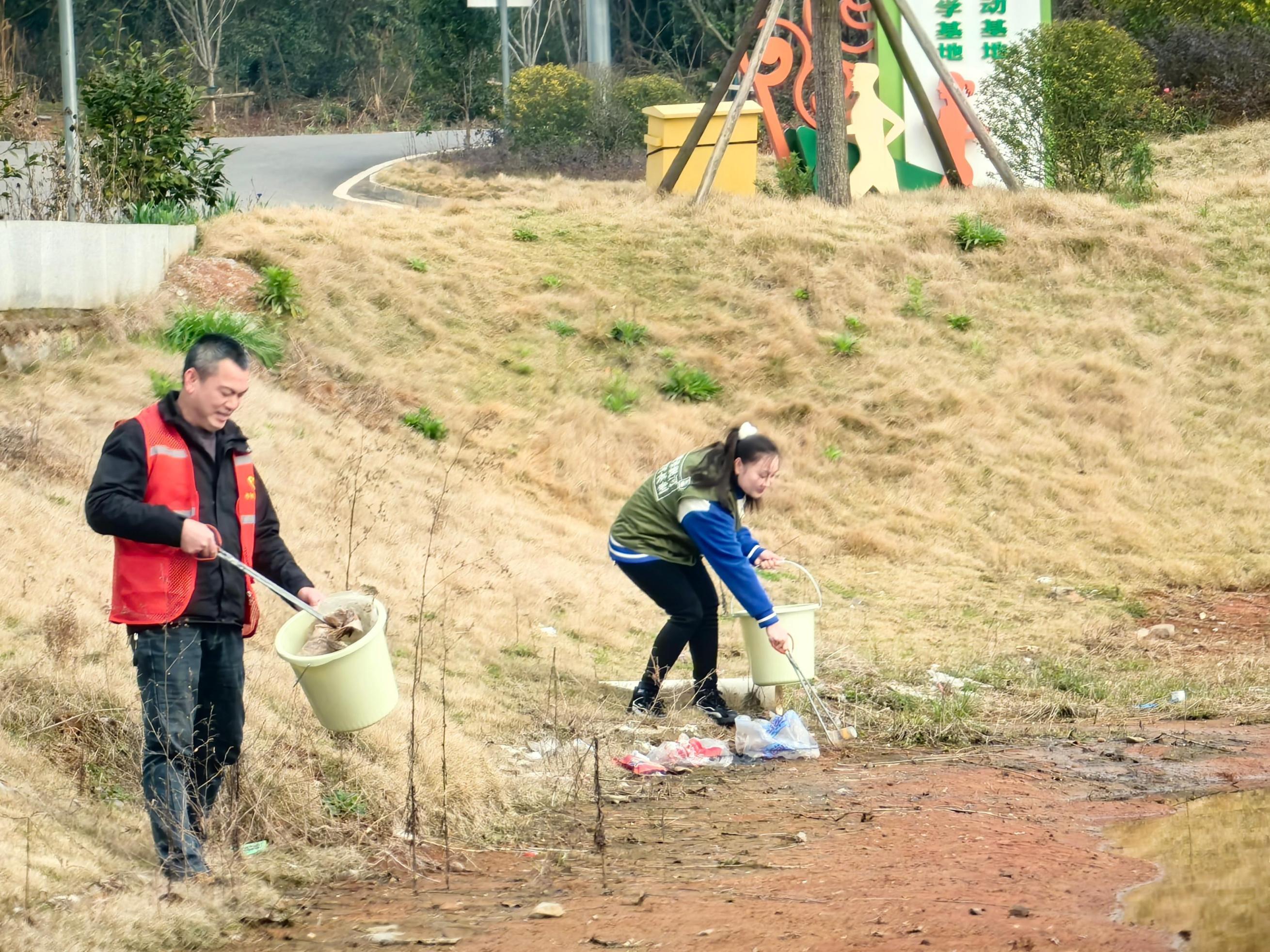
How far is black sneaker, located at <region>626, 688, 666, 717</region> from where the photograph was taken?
6.74 meters

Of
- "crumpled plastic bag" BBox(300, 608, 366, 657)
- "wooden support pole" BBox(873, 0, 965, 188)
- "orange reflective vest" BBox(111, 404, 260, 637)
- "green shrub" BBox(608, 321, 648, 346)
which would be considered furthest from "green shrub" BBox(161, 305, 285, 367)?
"wooden support pole" BBox(873, 0, 965, 188)

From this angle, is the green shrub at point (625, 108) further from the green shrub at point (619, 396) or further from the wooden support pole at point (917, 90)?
the green shrub at point (619, 396)

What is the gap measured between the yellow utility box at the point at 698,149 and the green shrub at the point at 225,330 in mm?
6119

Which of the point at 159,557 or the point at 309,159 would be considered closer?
the point at 159,557

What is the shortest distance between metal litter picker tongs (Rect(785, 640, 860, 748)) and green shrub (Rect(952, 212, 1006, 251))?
935 centimetres

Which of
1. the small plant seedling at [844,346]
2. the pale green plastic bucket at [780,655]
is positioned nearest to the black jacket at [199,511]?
the pale green plastic bucket at [780,655]

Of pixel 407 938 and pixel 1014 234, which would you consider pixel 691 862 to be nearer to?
pixel 407 938

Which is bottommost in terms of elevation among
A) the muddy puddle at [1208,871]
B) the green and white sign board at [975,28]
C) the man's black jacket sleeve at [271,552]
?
the muddy puddle at [1208,871]

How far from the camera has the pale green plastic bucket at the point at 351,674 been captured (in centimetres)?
489

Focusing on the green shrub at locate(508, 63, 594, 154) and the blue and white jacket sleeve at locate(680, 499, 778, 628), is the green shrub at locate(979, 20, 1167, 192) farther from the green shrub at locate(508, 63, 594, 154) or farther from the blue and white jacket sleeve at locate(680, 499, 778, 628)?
the blue and white jacket sleeve at locate(680, 499, 778, 628)

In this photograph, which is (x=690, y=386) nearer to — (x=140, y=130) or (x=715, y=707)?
Answer: (x=140, y=130)

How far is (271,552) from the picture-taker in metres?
4.79

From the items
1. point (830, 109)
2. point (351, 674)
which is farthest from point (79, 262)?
point (830, 109)

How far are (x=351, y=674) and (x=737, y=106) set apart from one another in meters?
11.6
